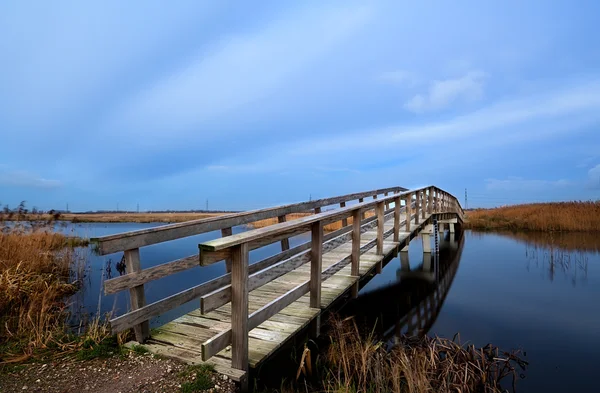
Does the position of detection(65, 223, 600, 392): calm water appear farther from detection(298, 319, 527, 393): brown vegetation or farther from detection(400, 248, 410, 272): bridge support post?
detection(298, 319, 527, 393): brown vegetation

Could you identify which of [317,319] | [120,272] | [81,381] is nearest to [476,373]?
[317,319]

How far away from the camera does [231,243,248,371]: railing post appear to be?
2977mm

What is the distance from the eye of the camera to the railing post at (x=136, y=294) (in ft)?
11.8

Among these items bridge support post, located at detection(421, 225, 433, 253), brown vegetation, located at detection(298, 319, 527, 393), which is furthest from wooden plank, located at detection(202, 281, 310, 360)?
bridge support post, located at detection(421, 225, 433, 253)

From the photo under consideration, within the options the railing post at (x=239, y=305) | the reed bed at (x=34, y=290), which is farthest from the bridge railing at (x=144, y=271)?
the railing post at (x=239, y=305)

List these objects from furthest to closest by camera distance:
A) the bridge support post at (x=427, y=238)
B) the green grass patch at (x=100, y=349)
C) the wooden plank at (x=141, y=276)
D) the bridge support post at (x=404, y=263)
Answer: the bridge support post at (x=427, y=238)
the bridge support post at (x=404, y=263)
the green grass patch at (x=100, y=349)
the wooden plank at (x=141, y=276)

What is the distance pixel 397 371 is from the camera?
357 cm

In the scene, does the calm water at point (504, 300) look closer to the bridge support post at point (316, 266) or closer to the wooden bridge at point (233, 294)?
the wooden bridge at point (233, 294)

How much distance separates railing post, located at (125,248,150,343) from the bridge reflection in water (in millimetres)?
3242

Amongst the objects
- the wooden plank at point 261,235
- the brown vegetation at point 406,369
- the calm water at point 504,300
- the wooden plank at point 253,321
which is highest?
the wooden plank at point 261,235

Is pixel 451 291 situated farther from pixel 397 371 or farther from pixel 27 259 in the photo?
pixel 27 259

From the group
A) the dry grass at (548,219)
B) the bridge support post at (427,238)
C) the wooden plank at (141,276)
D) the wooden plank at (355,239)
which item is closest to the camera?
the wooden plank at (141,276)

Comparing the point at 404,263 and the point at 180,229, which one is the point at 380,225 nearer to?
the point at 180,229

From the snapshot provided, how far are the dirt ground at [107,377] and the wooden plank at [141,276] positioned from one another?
27.2 inches
